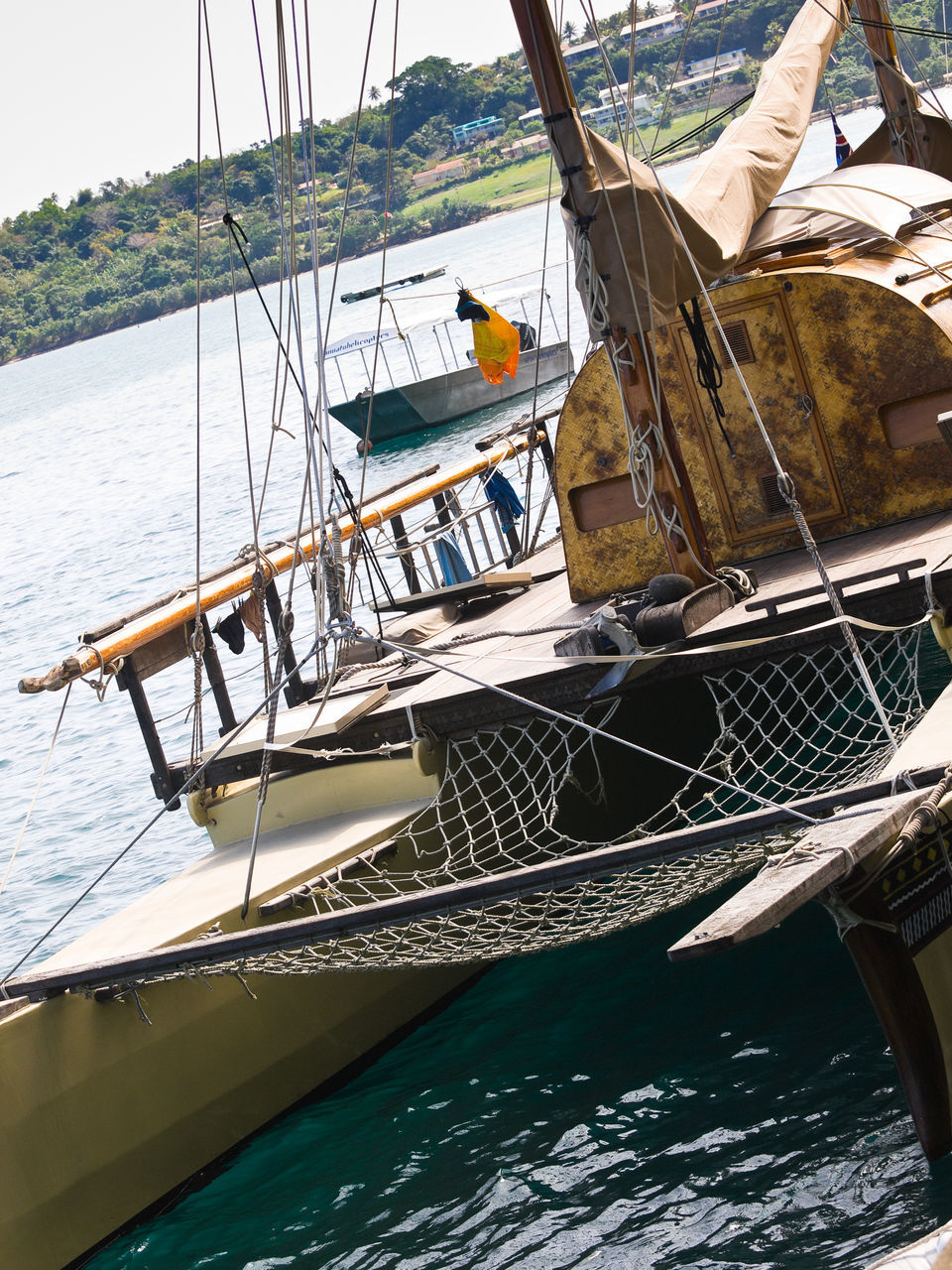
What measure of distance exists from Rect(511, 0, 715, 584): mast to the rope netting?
744 millimetres

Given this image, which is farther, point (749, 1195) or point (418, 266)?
point (418, 266)

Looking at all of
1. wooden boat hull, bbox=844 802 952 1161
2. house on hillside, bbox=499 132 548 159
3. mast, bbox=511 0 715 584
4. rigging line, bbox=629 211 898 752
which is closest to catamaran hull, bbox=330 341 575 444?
mast, bbox=511 0 715 584

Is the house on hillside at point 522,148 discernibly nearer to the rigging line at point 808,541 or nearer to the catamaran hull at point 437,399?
the catamaran hull at point 437,399

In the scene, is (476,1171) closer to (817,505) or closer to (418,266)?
(817,505)

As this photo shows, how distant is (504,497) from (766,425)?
4.74 metres

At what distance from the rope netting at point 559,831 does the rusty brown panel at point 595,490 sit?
0.91m

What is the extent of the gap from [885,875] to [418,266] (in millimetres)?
80626

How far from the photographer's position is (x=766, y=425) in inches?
340

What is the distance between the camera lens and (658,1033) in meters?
6.84

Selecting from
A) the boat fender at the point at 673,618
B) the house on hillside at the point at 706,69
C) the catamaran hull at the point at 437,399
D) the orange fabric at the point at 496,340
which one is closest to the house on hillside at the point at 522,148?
the house on hillside at the point at 706,69

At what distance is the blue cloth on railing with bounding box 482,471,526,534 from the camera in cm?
1309

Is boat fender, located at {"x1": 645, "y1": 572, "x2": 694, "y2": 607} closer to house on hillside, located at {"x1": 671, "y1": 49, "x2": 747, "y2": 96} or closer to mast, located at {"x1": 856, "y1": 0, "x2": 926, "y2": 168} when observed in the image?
mast, located at {"x1": 856, "y1": 0, "x2": 926, "y2": 168}

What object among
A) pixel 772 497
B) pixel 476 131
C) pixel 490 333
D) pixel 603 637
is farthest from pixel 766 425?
pixel 476 131

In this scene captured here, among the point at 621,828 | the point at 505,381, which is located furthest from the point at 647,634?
the point at 505,381
